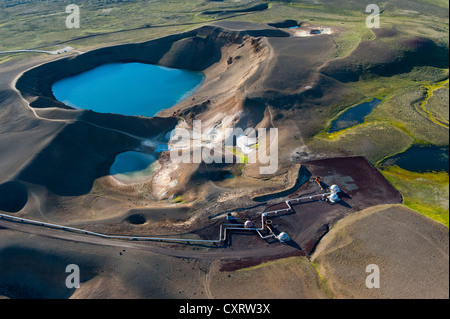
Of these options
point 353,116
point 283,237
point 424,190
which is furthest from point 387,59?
point 283,237

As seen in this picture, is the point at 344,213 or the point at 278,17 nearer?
the point at 344,213

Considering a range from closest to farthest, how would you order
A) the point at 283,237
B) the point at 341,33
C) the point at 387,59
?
the point at 283,237 → the point at 387,59 → the point at 341,33

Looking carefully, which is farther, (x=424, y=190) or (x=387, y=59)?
(x=387, y=59)

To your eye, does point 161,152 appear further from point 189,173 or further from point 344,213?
point 344,213

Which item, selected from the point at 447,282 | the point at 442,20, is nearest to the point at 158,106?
the point at 447,282

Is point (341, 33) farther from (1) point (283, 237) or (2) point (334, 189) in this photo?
(1) point (283, 237)

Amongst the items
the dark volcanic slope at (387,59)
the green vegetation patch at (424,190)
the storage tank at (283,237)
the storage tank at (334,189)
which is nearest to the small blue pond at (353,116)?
the dark volcanic slope at (387,59)

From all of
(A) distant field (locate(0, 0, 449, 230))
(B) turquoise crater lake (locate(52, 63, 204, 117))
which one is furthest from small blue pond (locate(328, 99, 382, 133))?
(B) turquoise crater lake (locate(52, 63, 204, 117))
